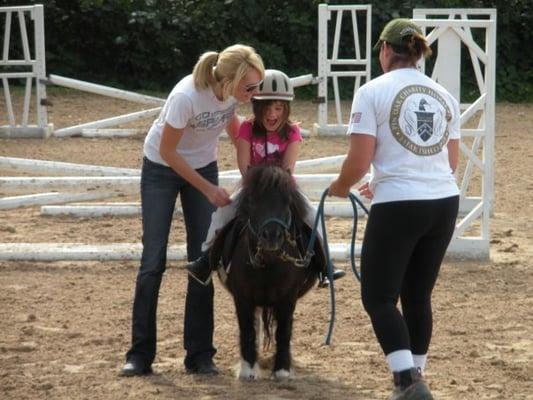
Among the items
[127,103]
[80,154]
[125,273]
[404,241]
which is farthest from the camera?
[127,103]

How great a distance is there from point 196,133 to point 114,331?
1574 millimetres

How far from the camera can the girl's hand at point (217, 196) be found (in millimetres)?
5582

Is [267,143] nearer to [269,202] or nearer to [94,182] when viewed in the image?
[269,202]

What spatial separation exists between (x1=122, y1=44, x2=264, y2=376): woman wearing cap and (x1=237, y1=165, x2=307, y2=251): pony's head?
0.21 metres

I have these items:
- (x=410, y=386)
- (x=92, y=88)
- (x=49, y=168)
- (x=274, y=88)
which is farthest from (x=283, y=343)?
(x=92, y=88)

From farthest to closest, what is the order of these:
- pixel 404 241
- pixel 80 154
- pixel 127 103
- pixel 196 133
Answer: pixel 127 103, pixel 80 154, pixel 196 133, pixel 404 241

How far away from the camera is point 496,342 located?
641 centimetres

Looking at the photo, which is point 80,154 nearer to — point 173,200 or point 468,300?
point 468,300

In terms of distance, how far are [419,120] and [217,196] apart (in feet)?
3.91

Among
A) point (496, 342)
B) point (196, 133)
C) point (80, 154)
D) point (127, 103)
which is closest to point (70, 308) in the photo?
point (196, 133)

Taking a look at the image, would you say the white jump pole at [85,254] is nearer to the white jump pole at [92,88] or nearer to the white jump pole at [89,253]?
the white jump pole at [89,253]

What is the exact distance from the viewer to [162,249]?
19.0ft

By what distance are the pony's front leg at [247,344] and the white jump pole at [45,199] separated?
12.7ft

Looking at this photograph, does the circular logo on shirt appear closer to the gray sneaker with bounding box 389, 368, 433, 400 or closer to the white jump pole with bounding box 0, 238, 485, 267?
the gray sneaker with bounding box 389, 368, 433, 400
